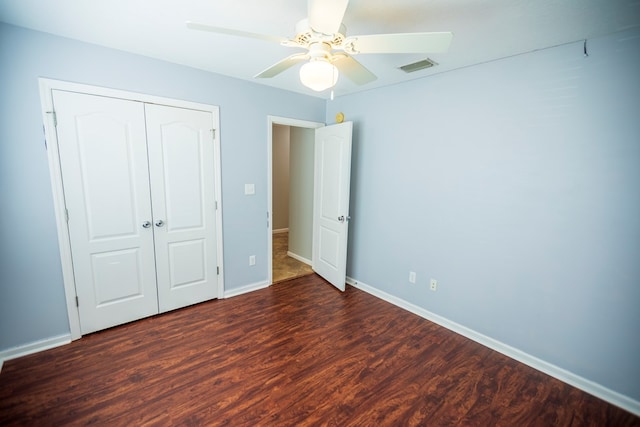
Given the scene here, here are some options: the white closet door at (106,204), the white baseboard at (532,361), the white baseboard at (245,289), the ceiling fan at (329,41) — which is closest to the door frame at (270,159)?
the white baseboard at (245,289)

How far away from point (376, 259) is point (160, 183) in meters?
2.42

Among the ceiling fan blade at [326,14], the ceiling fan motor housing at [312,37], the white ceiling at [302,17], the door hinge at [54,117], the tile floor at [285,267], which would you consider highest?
the white ceiling at [302,17]

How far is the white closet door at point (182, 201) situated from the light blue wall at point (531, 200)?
194 cm

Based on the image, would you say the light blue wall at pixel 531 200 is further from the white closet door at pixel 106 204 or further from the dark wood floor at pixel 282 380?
the white closet door at pixel 106 204

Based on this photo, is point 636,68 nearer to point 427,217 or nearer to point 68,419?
point 427,217

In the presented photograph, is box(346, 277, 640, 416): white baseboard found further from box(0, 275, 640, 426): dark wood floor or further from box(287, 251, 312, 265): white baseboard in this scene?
box(287, 251, 312, 265): white baseboard

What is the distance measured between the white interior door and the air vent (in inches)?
31.2

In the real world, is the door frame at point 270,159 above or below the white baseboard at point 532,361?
above

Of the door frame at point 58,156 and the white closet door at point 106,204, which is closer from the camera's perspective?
the door frame at point 58,156

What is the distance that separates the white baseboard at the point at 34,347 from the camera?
6.62 feet

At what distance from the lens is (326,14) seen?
1117 millimetres

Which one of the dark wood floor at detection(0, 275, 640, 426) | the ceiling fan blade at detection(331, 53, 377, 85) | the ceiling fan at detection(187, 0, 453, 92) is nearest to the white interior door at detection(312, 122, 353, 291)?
the dark wood floor at detection(0, 275, 640, 426)

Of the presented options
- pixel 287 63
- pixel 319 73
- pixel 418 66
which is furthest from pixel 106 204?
pixel 418 66

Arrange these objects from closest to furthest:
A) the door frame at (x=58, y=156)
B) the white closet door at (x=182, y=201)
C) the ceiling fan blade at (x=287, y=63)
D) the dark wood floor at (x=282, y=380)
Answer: the ceiling fan blade at (x=287, y=63), the dark wood floor at (x=282, y=380), the door frame at (x=58, y=156), the white closet door at (x=182, y=201)
